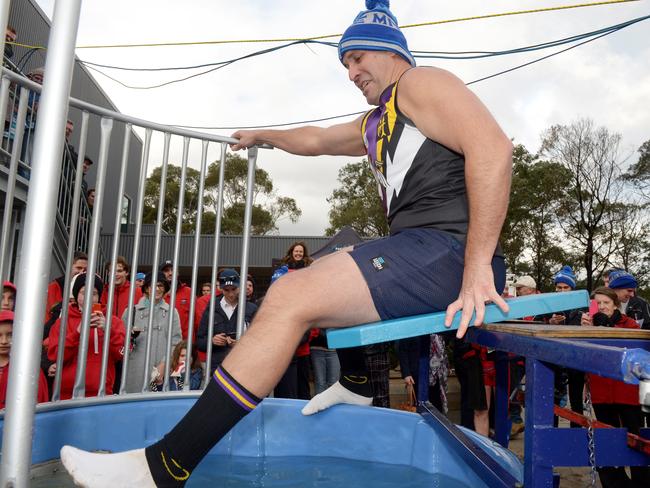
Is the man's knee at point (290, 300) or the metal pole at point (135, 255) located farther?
the metal pole at point (135, 255)

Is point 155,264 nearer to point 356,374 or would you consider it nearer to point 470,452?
point 356,374

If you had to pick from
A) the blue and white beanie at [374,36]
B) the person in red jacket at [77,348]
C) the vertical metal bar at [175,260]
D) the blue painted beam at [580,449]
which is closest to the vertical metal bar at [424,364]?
the blue painted beam at [580,449]

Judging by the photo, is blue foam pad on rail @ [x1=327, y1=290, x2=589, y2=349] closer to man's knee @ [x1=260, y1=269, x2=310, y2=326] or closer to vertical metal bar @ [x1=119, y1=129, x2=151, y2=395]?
man's knee @ [x1=260, y1=269, x2=310, y2=326]

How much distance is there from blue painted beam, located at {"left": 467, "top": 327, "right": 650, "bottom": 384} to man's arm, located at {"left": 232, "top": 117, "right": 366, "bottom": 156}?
123 cm

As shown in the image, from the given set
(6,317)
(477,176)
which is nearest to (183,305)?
(6,317)

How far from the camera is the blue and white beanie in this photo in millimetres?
2029

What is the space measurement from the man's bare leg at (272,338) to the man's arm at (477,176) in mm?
315

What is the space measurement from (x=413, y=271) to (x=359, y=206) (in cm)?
2692

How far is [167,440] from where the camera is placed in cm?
147

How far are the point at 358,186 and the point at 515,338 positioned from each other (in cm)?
Result: 3002

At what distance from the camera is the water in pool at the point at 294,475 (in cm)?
221

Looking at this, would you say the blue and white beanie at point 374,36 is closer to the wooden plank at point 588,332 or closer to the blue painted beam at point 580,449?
the wooden plank at point 588,332

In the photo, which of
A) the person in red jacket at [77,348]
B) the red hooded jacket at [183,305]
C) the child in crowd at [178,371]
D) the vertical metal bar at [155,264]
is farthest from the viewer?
the red hooded jacket at [183,305]

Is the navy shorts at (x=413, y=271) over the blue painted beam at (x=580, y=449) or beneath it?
over
